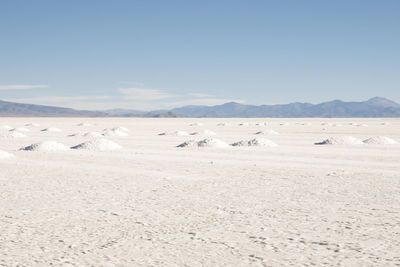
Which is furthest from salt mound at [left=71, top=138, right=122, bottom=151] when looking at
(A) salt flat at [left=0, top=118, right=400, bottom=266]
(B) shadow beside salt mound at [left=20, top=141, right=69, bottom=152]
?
(A) salt flat at [left=0, top=118, right=400, bottom=266]

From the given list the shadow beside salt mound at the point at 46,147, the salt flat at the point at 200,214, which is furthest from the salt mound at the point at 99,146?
the salt flat at the point at 200,214

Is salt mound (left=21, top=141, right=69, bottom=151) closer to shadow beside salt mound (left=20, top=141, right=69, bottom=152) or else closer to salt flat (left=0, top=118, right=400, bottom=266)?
shadow beside salt mound (left=20, top=141, right=69, bottom=152)

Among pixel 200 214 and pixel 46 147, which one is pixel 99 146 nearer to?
pixel 46 147

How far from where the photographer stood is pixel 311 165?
14.4 meters

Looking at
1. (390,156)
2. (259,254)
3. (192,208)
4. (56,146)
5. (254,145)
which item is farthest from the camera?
(254,145)

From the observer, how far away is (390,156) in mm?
17125

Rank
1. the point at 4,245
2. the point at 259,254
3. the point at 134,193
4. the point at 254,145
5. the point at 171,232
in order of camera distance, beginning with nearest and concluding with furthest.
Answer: the point at 259,254 < the point at 4,245 < the point at 171,232 < the point at 134,193 < the point at 254,145

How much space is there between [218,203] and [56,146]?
14.1 meters

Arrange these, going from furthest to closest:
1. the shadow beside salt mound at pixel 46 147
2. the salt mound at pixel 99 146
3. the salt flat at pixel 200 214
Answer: the salt mound at pixel 99 146
the shadow beside salt mound at pixel 46 147
the salt flat at pixel 200 214

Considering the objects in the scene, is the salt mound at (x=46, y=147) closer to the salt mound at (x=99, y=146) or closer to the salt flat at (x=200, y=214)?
the salt mound at (x=99, y=146)

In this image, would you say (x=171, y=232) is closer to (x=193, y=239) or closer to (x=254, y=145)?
(x=193, y=239)

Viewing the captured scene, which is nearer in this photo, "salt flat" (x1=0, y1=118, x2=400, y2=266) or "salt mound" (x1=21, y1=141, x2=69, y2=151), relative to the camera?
"salt flat" (x1=0, y1=118, x2=400, y2=266)

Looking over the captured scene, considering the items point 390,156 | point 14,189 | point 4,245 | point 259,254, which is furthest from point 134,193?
point 390,156

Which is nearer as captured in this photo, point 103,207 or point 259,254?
point 259,254
